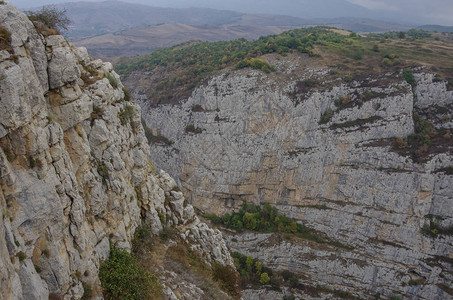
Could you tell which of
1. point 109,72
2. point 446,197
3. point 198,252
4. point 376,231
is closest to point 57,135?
point 109,72

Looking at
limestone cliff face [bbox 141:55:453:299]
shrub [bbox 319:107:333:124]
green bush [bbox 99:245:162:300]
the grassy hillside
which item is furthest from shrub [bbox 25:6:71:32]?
shrub [bbox 319:107:333:124]

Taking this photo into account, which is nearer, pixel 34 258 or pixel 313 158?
pixel 34 258

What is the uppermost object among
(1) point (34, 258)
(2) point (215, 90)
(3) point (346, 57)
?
(3) point (346, 57)

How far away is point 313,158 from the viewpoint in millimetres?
37812

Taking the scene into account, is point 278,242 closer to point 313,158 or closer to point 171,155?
point 313,158

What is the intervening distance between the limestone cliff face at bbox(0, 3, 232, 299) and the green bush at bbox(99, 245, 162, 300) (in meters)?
0.45

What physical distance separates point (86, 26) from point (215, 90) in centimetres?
18117

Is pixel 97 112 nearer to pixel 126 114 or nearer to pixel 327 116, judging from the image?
pixel 126 114

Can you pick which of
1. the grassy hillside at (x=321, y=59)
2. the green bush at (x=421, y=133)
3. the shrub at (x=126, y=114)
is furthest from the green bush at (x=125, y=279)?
the grassy hillside at (x=321, y=59)

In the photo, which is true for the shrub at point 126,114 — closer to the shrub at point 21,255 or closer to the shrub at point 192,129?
the shrub at point 21,255

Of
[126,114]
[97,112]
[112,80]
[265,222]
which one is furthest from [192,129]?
[97,112]

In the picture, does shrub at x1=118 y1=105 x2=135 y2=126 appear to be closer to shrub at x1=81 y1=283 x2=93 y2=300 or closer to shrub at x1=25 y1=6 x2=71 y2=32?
shrub at x1=25 y1=6 x2=71 y2=32

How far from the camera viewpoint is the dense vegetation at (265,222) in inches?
1419

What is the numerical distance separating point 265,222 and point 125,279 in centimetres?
2738
